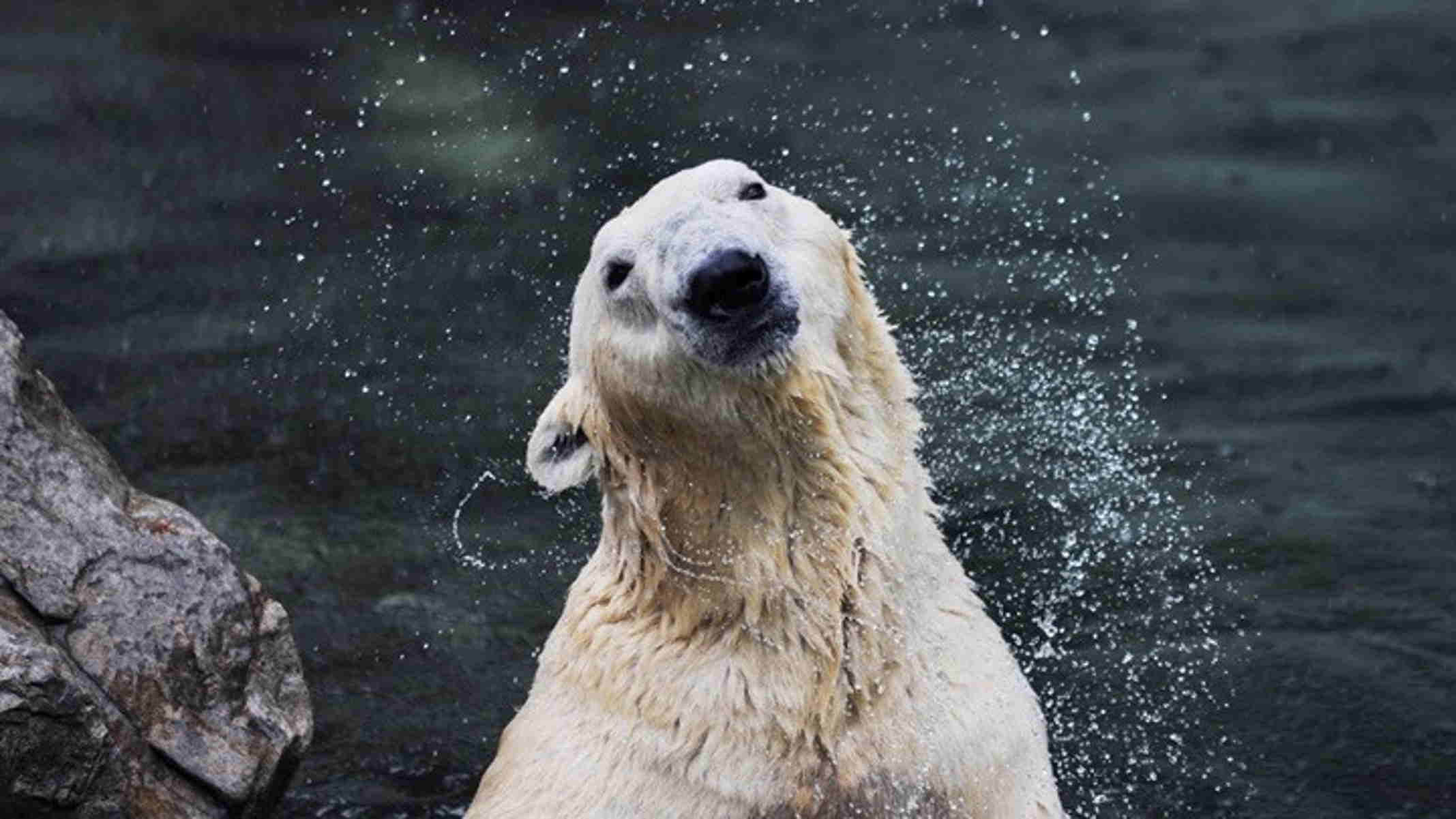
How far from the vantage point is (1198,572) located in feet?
A: 23.6

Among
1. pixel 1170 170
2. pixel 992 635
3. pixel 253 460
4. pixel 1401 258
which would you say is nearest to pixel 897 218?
pixel 1170 170

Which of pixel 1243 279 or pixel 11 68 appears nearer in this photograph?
pixel 1243 279

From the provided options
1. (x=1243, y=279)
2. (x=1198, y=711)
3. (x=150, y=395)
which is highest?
(x=1243, y=279)

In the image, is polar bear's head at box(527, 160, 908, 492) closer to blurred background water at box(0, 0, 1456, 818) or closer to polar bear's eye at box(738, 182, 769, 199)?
polar bear's eye at box(738, 182, 769, 199)

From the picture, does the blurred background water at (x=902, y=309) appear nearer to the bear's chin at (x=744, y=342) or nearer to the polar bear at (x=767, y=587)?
the polar bear at (x=767, y=587)

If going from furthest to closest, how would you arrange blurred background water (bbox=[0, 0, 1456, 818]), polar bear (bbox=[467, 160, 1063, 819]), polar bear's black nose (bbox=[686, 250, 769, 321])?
1. blurred background water (bbox=[0, 0, 1456, 818])
2. polar bear (bbox=[467, 160, 1063, 819])
3. polar bear's black nose (bbox=[686, 250, 769, 321])

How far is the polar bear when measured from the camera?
4.53 m

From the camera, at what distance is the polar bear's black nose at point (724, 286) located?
14.0 ft

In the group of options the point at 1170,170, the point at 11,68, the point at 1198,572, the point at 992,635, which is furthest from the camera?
the point at 11,68

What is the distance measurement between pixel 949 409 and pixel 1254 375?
1204mm

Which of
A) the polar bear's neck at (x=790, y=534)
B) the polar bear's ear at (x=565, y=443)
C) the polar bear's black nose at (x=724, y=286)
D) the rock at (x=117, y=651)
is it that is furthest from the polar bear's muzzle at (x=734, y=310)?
the rock at (x=117, y=651)

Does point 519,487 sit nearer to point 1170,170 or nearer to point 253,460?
point 253,460

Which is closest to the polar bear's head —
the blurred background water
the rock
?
the rock

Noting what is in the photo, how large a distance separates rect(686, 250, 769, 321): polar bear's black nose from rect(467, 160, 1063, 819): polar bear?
91 mm
